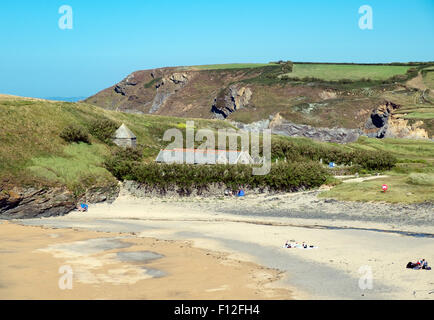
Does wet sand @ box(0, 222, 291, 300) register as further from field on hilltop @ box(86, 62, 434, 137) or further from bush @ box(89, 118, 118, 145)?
field on hilltop @ box(86, 62, 434, 137)

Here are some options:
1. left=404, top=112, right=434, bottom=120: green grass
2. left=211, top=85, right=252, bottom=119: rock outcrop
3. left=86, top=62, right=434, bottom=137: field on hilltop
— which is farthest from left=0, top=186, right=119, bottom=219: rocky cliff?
left=211, top=85, right=252, bottom=119: rock outcrop

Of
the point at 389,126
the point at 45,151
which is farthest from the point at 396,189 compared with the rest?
the point at 389,126

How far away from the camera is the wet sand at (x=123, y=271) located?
22.2 metres

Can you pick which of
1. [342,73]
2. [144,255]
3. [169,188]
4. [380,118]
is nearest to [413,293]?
[144,255]

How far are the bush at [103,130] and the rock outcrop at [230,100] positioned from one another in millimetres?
105076

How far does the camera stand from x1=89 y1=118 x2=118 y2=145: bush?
61906mm

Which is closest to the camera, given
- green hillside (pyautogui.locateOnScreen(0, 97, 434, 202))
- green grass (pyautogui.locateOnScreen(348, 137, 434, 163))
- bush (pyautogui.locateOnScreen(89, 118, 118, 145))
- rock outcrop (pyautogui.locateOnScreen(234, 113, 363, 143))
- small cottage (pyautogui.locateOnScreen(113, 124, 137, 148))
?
green hillside (pyautogui.locateOnScreen(0, 97, 434, 202))

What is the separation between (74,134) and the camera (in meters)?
56.4

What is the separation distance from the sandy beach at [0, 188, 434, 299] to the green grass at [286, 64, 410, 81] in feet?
408

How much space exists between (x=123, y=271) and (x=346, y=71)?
16184 centimetres

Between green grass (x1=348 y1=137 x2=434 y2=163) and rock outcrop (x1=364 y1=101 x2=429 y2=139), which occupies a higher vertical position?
rock outcrop (x1=364 y1=101 x2=429 y2=139)

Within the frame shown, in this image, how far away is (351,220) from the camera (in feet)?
130

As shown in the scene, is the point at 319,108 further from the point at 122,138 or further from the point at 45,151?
the point at 45,151
